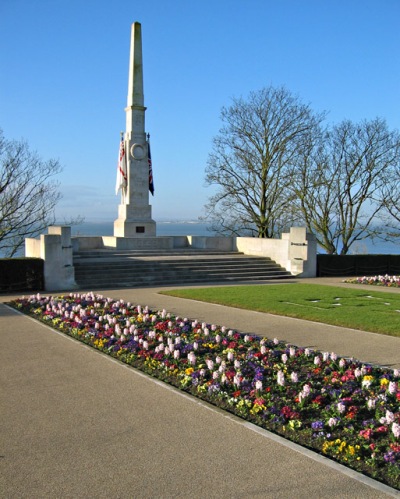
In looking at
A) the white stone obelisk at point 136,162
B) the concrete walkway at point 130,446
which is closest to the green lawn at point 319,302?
the concrete walkway at point 130,446

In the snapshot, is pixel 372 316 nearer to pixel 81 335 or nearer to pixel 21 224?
pixel 81 335

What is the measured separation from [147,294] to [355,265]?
11.3 meters

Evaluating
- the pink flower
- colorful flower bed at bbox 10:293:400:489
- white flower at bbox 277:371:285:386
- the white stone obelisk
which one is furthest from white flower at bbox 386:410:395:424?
the white stone obelisk

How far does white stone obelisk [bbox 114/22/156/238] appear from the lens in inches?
987

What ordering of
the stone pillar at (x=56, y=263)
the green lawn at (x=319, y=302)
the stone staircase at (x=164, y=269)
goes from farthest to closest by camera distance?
the stone staircase at (x=164, y=269) → the stone pillar at (x=56, y=263) → the green lawn at (x=319, y=302)

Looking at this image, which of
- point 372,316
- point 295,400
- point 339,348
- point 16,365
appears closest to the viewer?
point 295,400

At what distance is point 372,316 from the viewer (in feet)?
34.8

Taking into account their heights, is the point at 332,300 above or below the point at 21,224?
below

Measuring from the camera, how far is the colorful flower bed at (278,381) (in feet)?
14.9

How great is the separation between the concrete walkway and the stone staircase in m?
10.5

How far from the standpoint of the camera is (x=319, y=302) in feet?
42.6

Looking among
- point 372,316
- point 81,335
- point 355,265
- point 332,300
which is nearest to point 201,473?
point 81,335

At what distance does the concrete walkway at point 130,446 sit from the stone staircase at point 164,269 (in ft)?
34.5

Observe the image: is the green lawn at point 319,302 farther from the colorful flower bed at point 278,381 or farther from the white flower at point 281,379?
the white flower at point 281,379
